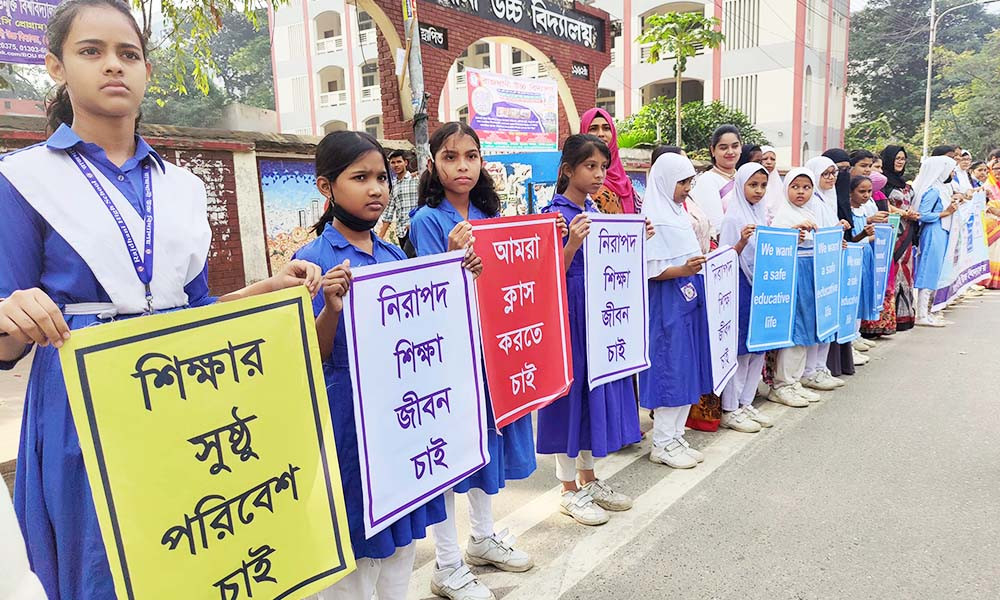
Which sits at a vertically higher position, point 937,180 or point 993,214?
point 937,180

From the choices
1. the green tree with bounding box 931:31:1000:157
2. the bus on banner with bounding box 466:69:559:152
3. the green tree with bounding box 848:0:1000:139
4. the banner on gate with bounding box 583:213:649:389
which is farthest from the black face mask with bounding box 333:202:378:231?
the green tree with bounding box 848:0:1000:139

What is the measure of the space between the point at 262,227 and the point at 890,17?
4598 cm

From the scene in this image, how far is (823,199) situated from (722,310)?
1934mm

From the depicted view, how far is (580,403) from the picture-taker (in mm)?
2988

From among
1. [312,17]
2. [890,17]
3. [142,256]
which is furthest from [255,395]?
[890,17]

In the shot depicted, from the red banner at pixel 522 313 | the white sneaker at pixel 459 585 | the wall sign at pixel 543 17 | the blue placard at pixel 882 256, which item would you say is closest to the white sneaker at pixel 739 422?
the red banner at pixel 522 313

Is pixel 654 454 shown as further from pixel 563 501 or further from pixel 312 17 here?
pixel 312 17

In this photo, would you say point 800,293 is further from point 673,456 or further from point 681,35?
→ point 681,35

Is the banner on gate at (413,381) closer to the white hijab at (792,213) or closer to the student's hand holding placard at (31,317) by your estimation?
the student's hand holding placard at (31,317)

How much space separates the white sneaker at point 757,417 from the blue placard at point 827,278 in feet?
2.70

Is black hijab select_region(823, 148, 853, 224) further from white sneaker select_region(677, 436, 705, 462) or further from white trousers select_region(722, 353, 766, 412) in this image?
white sneaker select_region(677, 436, 705, 462)

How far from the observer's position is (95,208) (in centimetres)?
141

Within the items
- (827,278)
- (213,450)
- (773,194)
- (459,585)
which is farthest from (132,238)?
(827,278)

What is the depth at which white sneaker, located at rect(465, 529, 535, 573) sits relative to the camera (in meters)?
2.62
